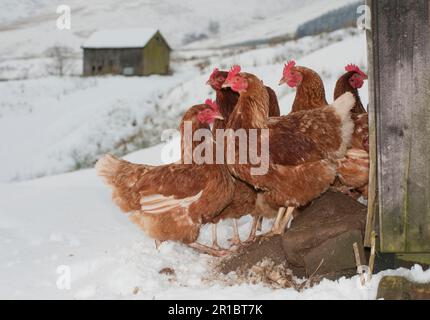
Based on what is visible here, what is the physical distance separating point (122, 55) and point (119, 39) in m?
1.03

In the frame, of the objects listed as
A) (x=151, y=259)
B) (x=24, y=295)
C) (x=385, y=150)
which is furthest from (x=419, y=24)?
(x=24, y=295)

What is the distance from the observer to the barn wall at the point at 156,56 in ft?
96.7

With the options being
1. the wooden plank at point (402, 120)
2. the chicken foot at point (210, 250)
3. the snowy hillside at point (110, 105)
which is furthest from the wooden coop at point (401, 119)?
the snowy hillside at point (110, 105)

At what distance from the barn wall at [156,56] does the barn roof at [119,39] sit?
0.39 m

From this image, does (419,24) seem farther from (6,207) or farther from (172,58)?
(172,58)

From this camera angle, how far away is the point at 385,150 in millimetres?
3736

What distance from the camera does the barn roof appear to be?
29.9 meters

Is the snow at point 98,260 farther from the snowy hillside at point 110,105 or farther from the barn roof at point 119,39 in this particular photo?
the barn roof at point 119,39

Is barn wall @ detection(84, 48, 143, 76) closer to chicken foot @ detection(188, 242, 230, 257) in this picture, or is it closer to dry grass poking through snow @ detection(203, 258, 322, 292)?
chicken foot @ detection(188, 242, 230, 257)

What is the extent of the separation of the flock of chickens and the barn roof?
25144mm

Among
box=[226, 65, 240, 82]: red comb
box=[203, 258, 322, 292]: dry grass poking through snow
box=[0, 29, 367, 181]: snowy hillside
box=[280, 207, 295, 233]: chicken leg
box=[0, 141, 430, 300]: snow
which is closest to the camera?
box=[0, 141, 430, 300]: snow

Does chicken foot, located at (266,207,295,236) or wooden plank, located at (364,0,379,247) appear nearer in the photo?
wooden plank, located at (364,0,379,247)

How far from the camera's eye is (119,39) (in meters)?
30.3

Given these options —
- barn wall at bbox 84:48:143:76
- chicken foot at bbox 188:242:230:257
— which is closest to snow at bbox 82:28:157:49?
barn wall at bbox 84:48:143:76
